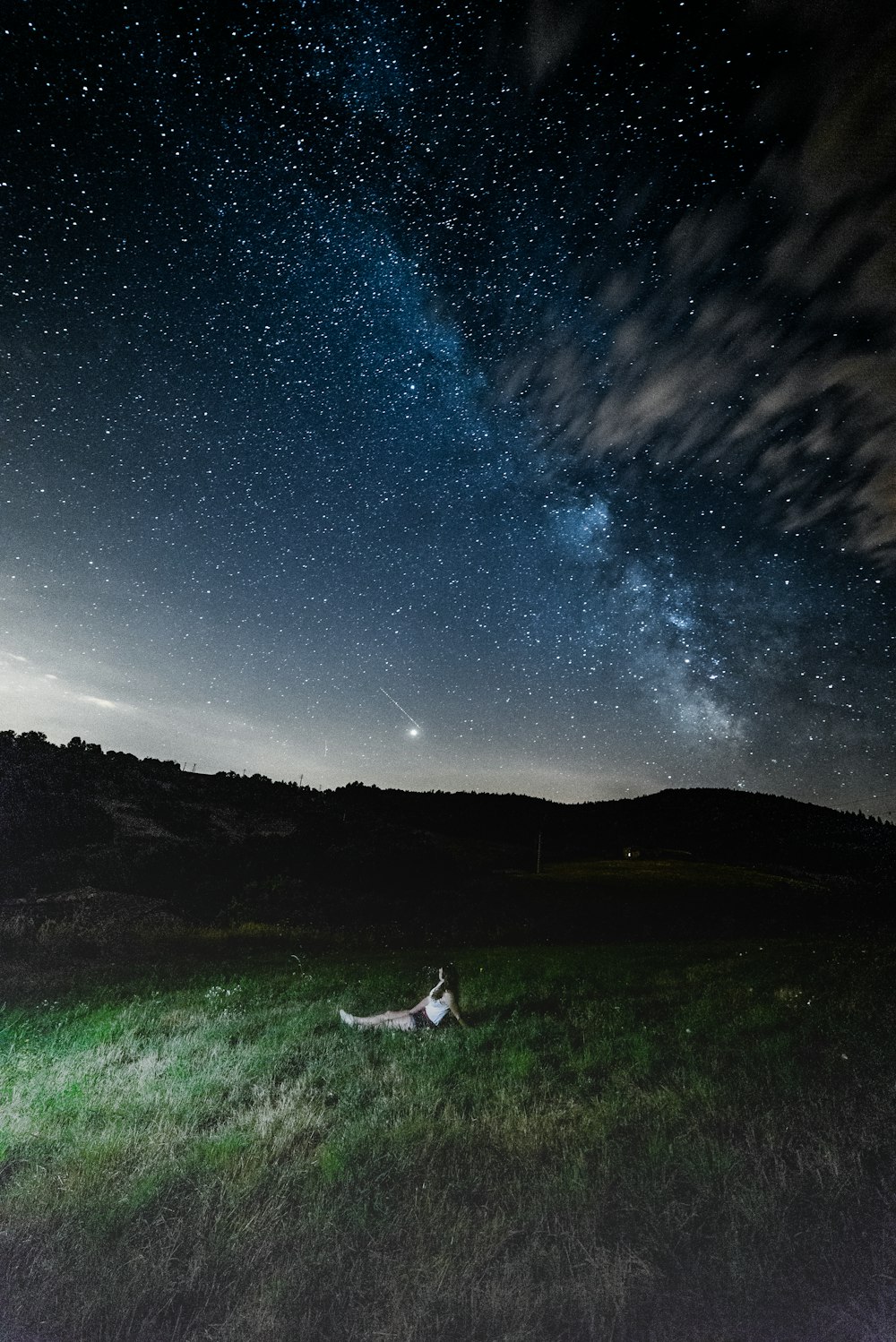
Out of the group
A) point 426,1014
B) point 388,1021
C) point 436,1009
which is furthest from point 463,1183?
point 388,1021

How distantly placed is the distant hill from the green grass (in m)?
24.2

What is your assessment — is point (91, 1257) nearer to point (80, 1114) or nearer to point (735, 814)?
point (80, 1114)

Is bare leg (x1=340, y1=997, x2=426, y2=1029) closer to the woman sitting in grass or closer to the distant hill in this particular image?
the woman sitting in grass

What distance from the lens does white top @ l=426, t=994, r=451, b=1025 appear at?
36.9ft

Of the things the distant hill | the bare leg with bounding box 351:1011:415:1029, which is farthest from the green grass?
the distant hill

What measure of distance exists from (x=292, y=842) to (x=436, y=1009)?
34.3 meters

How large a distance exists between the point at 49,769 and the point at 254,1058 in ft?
142

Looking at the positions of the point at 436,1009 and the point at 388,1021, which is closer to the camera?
the point at 436,1009

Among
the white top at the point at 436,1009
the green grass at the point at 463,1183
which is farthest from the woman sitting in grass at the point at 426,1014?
the green grass at the point at 463,1183

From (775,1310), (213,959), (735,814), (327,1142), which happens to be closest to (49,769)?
(213,959)

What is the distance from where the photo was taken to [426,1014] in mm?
11453

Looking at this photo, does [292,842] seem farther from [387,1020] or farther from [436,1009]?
[436,1009]

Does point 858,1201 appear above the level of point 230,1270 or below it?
above

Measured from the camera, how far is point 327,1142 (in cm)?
666
